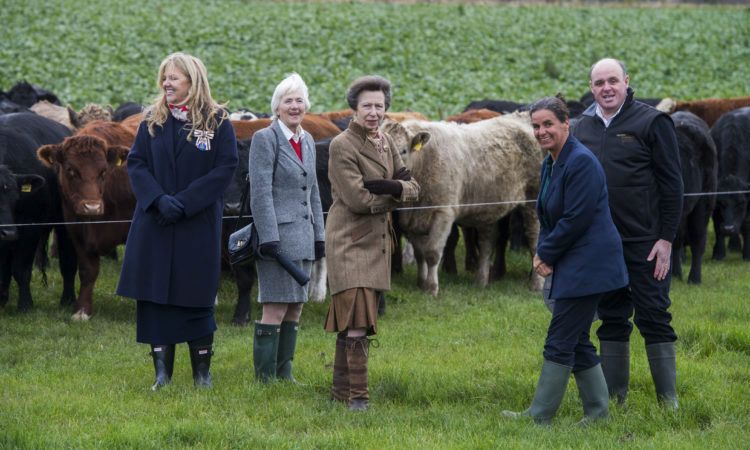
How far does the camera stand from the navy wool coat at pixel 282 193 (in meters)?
6.96

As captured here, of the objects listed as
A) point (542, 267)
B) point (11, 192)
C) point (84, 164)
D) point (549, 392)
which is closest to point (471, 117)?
point (84, 164)

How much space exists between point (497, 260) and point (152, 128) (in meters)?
6.86

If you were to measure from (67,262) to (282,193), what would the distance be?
476cm

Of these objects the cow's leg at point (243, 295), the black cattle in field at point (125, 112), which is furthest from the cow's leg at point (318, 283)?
the black cattle in field at point (125, 112)

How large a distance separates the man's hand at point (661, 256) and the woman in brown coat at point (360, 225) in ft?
5.04

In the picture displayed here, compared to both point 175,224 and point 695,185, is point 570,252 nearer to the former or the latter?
point 175,224

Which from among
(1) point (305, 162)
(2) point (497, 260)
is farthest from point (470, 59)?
(1) point (305, 162)

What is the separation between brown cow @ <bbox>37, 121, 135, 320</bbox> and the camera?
983 cm

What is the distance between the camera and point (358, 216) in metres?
6.55

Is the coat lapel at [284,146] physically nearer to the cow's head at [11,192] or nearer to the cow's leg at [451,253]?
the cow's head at [11,192]

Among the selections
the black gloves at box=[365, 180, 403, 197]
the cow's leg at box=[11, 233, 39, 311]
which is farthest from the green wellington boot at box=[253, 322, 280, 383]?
the cow's leg at box=[11, 233, 39, 311]

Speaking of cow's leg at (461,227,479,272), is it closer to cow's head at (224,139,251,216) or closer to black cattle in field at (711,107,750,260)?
black cattle in field at (711,107,750,260)

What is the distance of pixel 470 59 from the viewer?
3281 cm

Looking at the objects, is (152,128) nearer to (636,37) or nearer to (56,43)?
(56,43)
